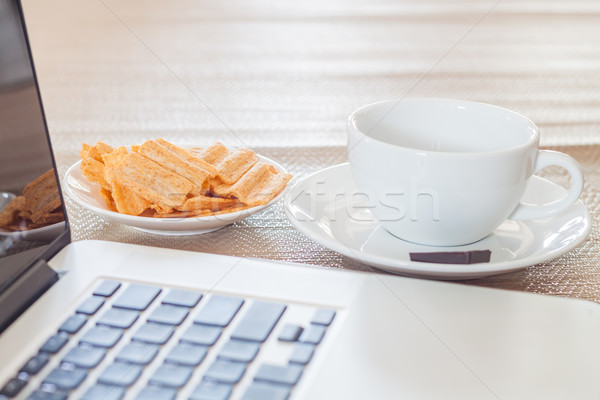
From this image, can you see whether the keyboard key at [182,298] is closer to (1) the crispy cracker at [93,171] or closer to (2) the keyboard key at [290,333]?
(2) the keyboard key at [290,333]

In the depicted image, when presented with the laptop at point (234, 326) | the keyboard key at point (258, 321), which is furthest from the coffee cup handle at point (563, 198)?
the keyboard key at point (258, 321)

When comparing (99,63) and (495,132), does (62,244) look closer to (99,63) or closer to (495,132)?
(495,132)

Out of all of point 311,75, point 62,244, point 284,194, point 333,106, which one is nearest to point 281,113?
point 333,106

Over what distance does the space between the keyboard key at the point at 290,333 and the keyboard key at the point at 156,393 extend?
64mm

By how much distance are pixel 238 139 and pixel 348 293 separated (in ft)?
1.24

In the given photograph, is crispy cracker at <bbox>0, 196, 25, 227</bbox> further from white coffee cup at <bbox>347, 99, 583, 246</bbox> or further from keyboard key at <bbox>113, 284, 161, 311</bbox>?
white coffee cup at <bbox>347, 99, 583, 246</bbox>

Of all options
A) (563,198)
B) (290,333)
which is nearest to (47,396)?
(290,333)

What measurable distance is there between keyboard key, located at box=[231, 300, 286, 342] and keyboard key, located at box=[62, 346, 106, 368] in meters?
0.07

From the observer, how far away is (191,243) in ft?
1.59

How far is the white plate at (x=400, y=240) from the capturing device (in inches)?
15.7

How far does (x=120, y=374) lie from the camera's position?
0.95ft

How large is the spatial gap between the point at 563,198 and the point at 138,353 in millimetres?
330

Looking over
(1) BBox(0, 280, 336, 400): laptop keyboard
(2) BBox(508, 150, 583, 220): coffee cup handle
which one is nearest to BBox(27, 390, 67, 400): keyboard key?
(1) BBox(0, 280, 336, 400): laptop keyboard

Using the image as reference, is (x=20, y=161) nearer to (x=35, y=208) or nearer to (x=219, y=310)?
(x=35, y=208)
